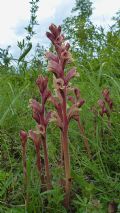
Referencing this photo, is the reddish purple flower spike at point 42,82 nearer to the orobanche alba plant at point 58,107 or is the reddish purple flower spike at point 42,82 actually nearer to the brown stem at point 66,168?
the orobanche alba plant at point 58,107

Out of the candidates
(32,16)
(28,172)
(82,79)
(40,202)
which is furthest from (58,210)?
(32,16)

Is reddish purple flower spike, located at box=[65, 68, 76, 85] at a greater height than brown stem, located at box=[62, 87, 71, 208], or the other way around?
reddish purple flower spike, located at box=[65, 68, 76, 85]

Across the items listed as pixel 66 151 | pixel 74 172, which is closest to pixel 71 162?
pixel 74 172

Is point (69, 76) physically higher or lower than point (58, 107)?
higher

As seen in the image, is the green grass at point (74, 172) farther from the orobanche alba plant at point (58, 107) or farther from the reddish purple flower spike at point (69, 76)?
the reddish purple flower spike at point (69, 76)

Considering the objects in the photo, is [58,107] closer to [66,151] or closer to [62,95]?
[62,95]

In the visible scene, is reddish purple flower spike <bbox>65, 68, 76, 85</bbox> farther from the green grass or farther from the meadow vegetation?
the green grass

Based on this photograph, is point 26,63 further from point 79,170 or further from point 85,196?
point 85,196

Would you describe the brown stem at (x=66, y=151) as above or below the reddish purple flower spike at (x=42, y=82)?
below

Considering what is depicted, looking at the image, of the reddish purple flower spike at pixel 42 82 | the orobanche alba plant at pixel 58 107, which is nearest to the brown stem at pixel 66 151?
the orobanche alba plant at pixel 58 107

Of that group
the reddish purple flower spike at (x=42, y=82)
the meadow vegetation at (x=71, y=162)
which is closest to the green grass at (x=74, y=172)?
the meadow vegetation at (x=71, y=162)

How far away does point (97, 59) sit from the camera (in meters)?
5.34

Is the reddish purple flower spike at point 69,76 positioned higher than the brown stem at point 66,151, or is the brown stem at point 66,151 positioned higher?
the reddish purple flower spike at point 69,76

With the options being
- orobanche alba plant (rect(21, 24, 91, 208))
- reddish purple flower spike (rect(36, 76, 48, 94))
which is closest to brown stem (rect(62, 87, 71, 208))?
orobanche alba plant (rect(21, 24, 91, 208))
